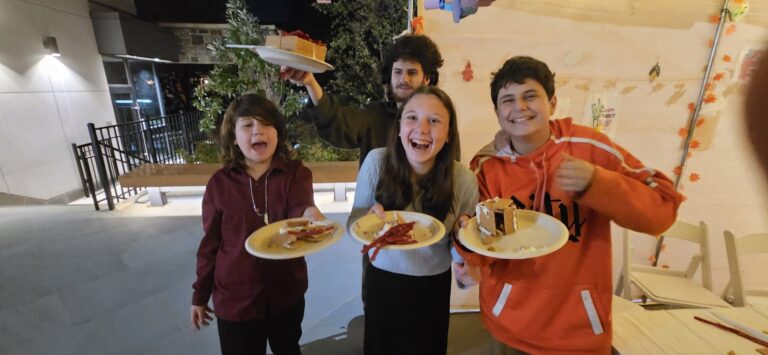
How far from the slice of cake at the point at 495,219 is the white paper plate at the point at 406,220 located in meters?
0.16

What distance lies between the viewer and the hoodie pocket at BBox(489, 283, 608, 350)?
4.18 ft

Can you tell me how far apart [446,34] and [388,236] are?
164 cm

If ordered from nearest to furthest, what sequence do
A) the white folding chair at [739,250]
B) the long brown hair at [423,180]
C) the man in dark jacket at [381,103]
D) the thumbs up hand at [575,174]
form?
the thumbs up hand at [575,174] → the long brown hair at [423,180] → the man in dark jacket at [381,103] → the white folding chair at [739,250]

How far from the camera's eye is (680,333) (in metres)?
1.51

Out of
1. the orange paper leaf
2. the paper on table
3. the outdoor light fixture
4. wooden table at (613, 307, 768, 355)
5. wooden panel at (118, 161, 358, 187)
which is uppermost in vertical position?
the outdoor light fixture

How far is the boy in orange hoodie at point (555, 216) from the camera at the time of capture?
1233 millimetres

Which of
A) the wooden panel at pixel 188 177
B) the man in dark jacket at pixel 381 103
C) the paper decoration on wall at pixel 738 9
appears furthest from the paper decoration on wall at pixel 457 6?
the wooden panel at pixel 188 177

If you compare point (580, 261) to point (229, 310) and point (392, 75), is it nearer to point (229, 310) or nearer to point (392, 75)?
point (392, 75)

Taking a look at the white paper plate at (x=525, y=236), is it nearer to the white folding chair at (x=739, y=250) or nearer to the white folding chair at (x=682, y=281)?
the white folding chair at (x=682, y=281)

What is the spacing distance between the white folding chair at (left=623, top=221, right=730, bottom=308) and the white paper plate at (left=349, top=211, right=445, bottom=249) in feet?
6.28

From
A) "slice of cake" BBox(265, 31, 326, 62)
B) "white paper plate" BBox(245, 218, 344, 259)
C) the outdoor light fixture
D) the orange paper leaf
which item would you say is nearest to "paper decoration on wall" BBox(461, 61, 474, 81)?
"slice of cake" BBox(265, 31, 326, 62)

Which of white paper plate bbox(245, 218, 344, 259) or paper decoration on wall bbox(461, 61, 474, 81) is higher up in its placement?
paper decoration on wall bbox(461, 61, 474, 81)

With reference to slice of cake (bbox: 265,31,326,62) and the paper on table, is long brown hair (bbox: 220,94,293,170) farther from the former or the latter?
the paper on table

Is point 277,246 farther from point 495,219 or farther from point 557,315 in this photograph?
point 557,315
